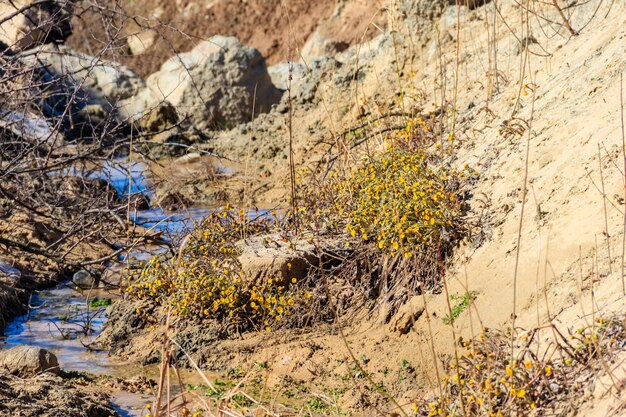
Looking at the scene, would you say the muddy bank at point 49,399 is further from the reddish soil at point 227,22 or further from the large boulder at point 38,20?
the reddish soil at point 227,22

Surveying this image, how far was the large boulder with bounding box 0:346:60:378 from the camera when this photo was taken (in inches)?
213

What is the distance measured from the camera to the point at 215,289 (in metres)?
6.29

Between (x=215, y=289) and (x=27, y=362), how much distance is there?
1326mm

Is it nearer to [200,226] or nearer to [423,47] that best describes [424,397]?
[200,226]

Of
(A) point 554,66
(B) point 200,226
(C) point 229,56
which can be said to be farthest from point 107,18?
(C) point 229,56

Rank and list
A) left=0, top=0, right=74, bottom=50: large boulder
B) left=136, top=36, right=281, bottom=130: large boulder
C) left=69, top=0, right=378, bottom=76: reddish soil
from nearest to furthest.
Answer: left=0, top=0, right=74, bottom=50: large boulder, left=136, top=36, right=281, bottom=130: large boulder, left=69, top=0, right=378, bottom=76: reddish soil

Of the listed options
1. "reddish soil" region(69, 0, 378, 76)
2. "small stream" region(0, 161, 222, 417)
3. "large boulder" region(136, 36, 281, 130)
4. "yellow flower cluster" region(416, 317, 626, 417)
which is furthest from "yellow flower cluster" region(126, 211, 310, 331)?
"reddish soil" region(69, 0, 378, 76)

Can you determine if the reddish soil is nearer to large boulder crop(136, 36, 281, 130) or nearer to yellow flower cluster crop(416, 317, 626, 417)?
large boulder crop(136, 36, 281, 130)

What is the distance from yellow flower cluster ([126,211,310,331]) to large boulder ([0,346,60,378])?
2.75ft

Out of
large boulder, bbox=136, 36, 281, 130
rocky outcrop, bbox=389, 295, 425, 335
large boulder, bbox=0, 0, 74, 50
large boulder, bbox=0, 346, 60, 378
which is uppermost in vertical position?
large boulder, bbox=0, 0, 74, 50

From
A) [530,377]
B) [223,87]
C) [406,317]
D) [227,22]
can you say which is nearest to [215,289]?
[406,317]

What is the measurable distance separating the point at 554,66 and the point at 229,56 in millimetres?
7926

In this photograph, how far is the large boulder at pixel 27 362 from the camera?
541 centimetres

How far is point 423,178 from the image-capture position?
6.33 meters
